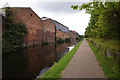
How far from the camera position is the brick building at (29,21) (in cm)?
2539

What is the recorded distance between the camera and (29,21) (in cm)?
2847

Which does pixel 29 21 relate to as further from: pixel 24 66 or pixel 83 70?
pixel 83 70

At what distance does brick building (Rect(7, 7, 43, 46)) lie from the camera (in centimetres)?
2539

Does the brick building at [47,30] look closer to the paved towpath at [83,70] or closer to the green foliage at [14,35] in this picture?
the green foliage at [14,35]

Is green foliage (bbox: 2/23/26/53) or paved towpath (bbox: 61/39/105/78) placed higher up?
green foliage (bbox: 2/23/26/53)

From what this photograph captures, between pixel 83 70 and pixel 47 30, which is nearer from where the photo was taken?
pixel 83 70

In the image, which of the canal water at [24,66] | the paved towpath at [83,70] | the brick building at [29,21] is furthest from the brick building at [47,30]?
the paved towpath at [83,70]

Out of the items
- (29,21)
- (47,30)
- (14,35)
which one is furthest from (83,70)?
(47,30)

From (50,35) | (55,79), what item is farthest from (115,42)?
(50,35)

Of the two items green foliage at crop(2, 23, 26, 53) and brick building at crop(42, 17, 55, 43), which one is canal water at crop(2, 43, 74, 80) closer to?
green foliage at crop(2, 23, 26, 53)

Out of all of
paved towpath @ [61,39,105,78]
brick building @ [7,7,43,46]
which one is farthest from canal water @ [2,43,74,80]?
brick building @ [7,7,43,46]

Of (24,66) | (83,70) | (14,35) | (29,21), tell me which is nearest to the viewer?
(83,70)

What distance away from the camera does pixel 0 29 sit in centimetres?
2028

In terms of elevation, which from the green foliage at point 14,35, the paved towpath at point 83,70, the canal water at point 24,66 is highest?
the green foliage at point 14,35
